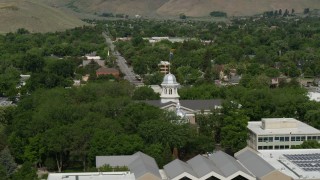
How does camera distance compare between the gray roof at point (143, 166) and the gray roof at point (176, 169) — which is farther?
the gray roof at point (176, 169)

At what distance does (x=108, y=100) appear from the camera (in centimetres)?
5838

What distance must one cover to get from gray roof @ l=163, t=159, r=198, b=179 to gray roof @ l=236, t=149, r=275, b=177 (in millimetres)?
3907

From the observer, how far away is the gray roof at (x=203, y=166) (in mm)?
42719

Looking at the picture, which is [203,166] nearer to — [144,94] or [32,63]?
[144,94]

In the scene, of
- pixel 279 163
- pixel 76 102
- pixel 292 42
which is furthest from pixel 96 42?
pixel 279 163

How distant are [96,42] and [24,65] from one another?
1759 inches

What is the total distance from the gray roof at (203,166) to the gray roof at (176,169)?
1.30 ft

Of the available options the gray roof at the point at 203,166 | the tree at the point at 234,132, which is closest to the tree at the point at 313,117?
the tree at the point at 234,132

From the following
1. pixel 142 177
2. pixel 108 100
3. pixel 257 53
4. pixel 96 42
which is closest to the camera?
pixel 142 177

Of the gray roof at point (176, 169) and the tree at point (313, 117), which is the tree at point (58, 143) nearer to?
the gray roof at point (176, 169)

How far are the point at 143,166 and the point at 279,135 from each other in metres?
15.2

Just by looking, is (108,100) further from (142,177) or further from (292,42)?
(292,42)

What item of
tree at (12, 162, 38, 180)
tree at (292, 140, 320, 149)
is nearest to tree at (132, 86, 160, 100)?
tree at (292, 140, 320, 149)

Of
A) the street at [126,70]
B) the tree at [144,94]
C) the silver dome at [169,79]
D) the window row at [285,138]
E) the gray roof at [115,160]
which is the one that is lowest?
the street at [126,70]
